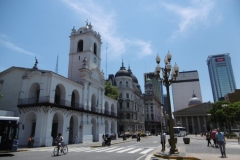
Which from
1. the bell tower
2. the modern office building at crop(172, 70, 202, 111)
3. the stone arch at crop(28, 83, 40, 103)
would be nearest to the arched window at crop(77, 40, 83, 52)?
the bell tower

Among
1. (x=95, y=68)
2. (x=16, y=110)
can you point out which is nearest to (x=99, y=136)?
(x=95, y=68)

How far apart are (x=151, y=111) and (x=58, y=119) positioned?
78793mm

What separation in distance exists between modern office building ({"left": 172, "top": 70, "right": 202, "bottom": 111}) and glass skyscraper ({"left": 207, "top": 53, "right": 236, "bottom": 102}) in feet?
74.2

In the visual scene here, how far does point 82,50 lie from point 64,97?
13.8 metres

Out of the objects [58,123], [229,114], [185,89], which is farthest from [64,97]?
[185,89]

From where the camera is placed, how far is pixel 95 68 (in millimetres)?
36688

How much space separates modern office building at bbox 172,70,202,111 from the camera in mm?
139875

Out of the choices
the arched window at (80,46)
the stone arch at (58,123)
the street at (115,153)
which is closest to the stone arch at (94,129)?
the stone arch at (58,123)

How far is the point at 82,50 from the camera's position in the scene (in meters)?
37.8

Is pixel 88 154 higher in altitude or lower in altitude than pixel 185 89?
lower

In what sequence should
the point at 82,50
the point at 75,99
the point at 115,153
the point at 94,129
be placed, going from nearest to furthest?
the point at 115,153, the point at 75,99, the point at 94,129, the point at 82,50

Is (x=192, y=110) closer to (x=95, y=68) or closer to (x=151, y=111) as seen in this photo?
(x=151, y=111)

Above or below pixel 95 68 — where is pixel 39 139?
below

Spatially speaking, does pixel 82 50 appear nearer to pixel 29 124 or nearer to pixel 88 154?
pixel 29 124
